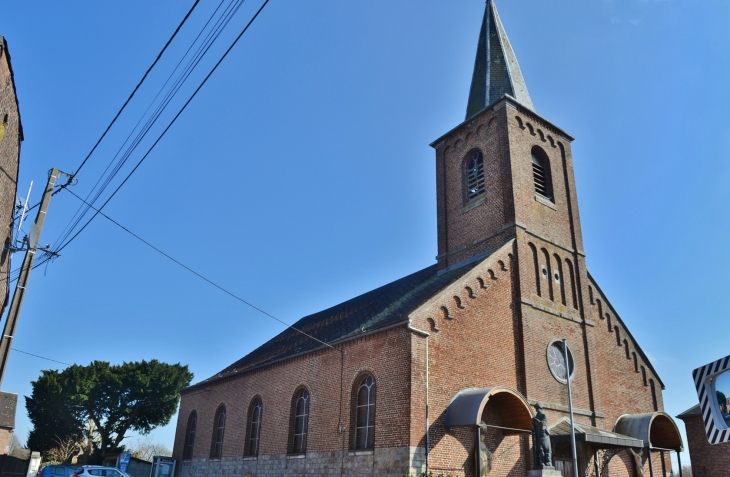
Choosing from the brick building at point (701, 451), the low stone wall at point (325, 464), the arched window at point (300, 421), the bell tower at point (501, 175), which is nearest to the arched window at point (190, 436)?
the low stone wall at point (325, 464)

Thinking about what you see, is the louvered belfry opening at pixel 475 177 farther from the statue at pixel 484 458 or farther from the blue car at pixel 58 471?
the blue car at pixel 58 471

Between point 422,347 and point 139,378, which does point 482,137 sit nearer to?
point 422,347

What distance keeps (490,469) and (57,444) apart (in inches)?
1314

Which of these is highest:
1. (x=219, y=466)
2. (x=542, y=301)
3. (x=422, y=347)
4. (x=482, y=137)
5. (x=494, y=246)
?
(x=482, y=137)

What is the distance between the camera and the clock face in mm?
19766

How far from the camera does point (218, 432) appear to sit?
25781 millimetres

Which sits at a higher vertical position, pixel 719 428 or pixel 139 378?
pixel 139 378

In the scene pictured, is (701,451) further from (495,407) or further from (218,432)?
(218,432)

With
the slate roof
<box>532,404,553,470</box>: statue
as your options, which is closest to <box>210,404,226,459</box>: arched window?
the slate roof

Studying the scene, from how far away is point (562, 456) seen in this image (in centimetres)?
1844

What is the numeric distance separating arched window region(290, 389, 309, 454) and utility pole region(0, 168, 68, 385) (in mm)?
9765

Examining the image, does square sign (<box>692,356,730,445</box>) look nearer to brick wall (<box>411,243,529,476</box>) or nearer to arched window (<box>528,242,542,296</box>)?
brick wall (<box>411,243,529,476</box>)

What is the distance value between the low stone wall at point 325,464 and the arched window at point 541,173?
494 inches

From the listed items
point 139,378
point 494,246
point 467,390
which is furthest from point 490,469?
point 139,378
